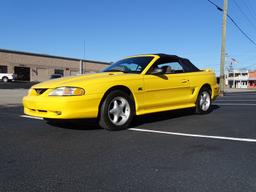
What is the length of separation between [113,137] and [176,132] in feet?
3.73

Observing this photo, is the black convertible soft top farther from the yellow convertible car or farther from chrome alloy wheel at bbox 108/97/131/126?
chrome alloy wheel at bbox 108/97/131/126

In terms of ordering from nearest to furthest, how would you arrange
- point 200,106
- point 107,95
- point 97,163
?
point 97,163 < point 107,95 < point 200,106

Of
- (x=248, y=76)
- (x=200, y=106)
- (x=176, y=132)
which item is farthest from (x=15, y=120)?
(x=248, y=76)

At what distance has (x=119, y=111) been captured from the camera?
593cm

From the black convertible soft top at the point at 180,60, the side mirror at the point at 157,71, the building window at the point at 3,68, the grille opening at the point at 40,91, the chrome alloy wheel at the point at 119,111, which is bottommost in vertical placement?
the chrome alloy wheel at the point at 119,111

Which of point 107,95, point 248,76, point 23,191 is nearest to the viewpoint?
point 23,191

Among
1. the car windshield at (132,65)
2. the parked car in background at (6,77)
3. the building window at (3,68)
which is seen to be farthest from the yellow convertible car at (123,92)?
the building window at (3,68)

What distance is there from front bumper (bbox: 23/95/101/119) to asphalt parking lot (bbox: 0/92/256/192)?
33 centimetres

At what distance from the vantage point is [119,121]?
19.6ft

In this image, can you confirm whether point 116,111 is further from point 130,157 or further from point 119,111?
point 130,157

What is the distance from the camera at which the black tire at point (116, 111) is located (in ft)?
18.7

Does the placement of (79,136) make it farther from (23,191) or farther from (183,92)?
(183,92)

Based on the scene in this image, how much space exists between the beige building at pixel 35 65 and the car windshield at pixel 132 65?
42844mm

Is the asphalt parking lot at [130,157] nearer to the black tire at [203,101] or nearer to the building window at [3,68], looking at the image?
the black tire at [203,101]
